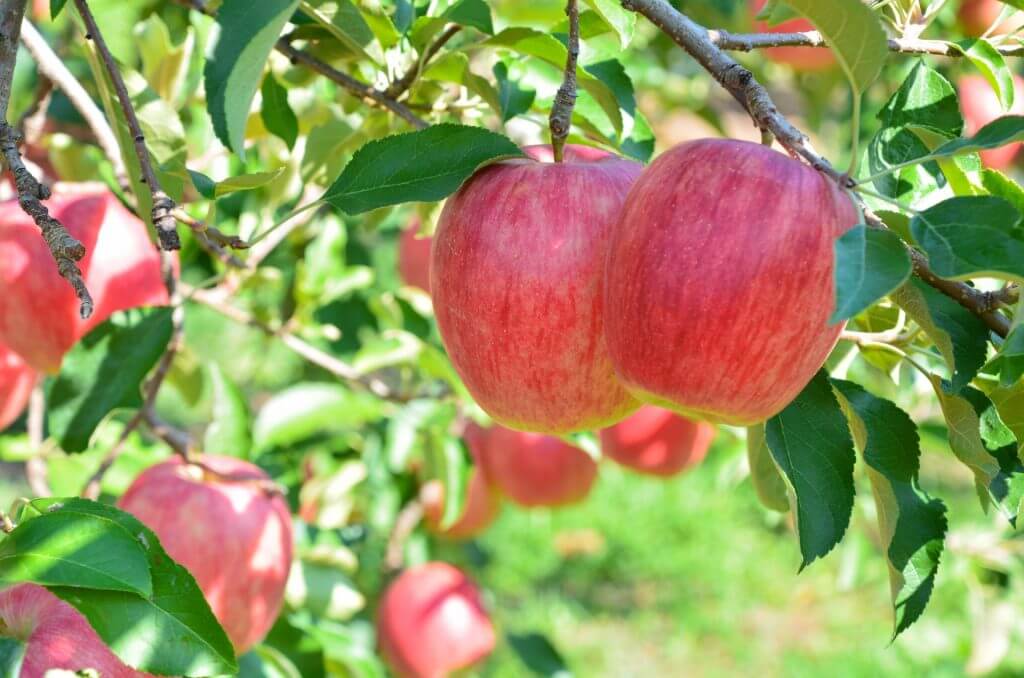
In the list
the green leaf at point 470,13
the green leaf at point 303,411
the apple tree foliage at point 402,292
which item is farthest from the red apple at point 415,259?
the green leaf at point 470,13

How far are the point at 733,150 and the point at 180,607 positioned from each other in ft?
1.47

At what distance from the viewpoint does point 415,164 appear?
805 mm

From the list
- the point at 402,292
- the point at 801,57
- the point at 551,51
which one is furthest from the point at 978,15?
the point at 551,51

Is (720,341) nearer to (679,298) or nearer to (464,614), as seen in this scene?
(679,298)

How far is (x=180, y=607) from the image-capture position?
708 mm

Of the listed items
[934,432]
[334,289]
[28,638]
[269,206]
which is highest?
[28,638]

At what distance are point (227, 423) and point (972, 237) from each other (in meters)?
0.95

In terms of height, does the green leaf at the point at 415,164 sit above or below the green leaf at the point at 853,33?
below

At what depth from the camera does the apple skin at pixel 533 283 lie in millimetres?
764

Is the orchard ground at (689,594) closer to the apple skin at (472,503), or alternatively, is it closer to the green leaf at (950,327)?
the apple skin at (472,503)

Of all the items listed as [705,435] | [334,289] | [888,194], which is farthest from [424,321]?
[888,194]

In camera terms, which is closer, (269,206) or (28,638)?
(28,638)

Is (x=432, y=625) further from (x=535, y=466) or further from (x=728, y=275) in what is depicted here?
(x=728, y=275)

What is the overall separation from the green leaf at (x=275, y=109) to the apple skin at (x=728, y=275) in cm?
50
